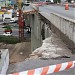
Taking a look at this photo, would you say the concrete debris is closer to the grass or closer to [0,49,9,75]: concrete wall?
[0,49,9,75]: concrete wall

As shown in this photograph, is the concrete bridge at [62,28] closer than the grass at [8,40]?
Yes

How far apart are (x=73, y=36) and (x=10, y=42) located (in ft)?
156

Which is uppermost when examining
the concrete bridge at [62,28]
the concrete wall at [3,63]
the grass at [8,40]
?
the concrete wall at [3,63]

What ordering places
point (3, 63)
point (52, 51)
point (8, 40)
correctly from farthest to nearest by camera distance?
point (8, 40) < point (52, 51) < point (3, 63)

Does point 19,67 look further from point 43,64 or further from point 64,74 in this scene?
point 64,74

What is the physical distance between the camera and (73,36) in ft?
51.9

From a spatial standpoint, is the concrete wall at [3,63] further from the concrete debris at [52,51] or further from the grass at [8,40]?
the grass at [8,40]

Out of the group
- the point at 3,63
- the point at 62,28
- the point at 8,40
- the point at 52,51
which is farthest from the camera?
the point at 8,40

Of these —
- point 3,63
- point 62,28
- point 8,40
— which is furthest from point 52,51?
point 8,40

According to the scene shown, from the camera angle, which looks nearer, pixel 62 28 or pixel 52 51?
pixel 52 51

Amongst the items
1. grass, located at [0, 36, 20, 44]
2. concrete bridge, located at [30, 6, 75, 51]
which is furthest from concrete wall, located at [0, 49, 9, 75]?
grass, located at [0, 36, 20, 44]

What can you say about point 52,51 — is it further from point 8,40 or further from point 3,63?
point 8,40

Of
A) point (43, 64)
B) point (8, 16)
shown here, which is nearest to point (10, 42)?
point (8, 16)

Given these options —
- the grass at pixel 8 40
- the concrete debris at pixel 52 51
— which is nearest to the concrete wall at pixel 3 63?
the concrete debris at pixel 52 51
